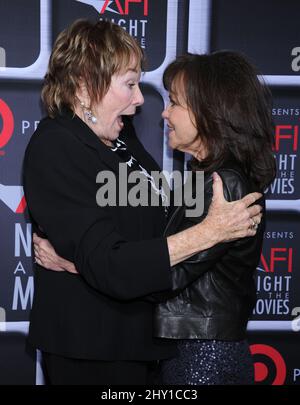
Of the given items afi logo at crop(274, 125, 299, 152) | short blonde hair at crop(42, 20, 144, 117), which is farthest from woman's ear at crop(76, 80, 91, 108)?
afi logo at crop(274, 125, 299, 152)

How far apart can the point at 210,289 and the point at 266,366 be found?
3.21 ft

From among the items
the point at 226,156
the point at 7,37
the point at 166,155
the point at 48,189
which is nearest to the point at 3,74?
the point at 7,37

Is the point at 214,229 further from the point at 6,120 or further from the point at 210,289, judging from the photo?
the point at 6,120

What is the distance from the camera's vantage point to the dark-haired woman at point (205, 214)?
1408 millimetres

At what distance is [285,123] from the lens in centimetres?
215

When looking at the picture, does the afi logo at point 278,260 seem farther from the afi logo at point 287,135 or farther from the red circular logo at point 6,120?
the red circular logo at point 6,120

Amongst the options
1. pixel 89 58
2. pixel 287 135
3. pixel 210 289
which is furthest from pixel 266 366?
pixel 89 58

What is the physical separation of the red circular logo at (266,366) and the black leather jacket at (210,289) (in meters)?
0.83

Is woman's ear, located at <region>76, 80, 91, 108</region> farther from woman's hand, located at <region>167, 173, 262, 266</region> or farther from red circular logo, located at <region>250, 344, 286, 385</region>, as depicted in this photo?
red circular logo, located at <region>250, 344, 286, 385</region>

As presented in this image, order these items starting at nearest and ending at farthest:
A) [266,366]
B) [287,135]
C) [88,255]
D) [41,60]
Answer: [88,255], [41,60], [287,135], [266,366]

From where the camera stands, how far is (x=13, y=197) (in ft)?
6.84

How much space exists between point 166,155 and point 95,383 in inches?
34.3

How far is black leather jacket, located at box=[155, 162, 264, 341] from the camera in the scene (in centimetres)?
140

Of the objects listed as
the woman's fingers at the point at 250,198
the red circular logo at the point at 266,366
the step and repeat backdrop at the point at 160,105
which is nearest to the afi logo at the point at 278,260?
the step and repeat backdrop at the point at 160,105
